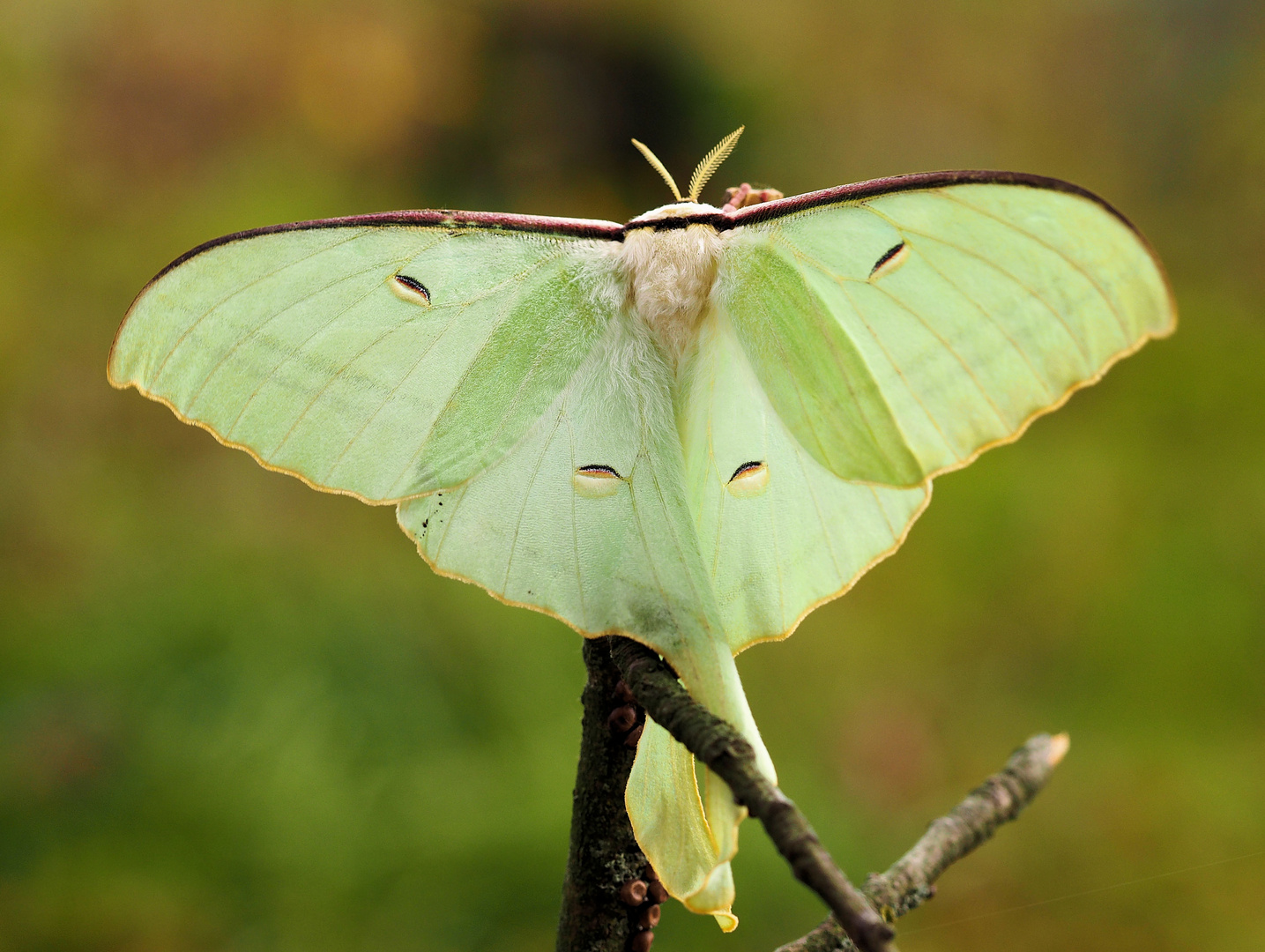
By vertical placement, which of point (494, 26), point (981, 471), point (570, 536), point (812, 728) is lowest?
point (570, 536)

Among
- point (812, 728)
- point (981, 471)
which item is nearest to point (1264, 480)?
point (981, 471)

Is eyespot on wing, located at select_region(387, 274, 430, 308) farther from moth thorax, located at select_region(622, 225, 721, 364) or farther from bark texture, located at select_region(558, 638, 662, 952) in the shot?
bark texture, located at select_region(558, 638, 662, 952)

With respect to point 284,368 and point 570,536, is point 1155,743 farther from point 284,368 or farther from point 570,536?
point 284,368

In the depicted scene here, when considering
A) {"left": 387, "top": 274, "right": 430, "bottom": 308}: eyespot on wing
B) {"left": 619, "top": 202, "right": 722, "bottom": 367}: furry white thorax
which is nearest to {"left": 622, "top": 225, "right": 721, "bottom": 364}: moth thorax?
{"left": 619, "top": 202, "right": 722, "bottom": 367}: furry white thorax

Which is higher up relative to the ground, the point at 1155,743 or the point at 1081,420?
the point at 1081,420

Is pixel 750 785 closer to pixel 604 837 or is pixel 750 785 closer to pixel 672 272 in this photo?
pixel 604 837

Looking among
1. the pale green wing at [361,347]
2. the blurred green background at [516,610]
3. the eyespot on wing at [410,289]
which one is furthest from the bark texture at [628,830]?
the blurred green background at [516,610]
